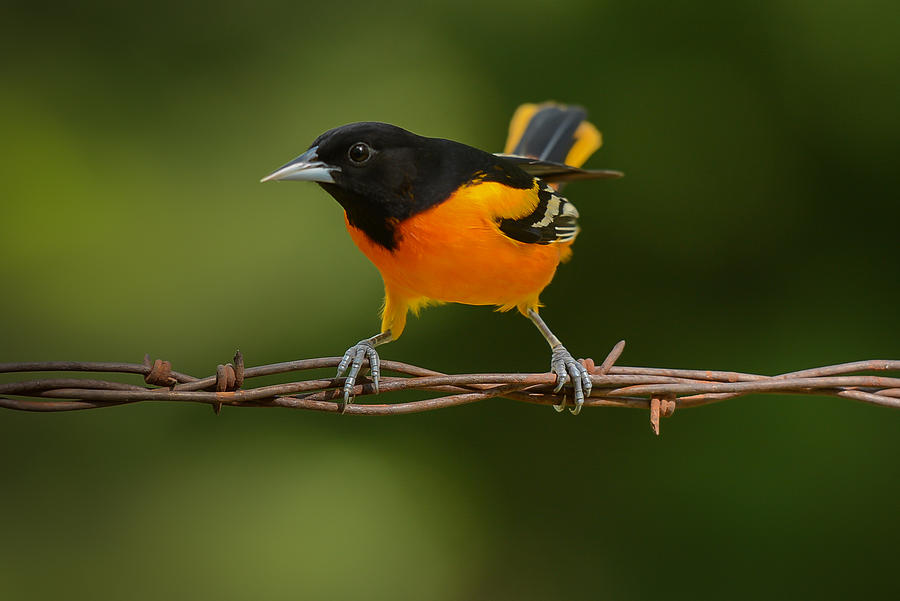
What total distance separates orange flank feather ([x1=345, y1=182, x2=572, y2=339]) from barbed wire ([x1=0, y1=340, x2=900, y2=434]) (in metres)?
0.57

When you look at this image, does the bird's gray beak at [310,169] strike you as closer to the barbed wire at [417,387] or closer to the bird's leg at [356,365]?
the bird's leg at [356,365]

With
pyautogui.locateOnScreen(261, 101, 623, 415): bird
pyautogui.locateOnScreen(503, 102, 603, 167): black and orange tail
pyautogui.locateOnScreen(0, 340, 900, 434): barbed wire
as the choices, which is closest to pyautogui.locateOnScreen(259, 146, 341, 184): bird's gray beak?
pyautogui.locateOnScreen(261, 101, 623, 415): bird

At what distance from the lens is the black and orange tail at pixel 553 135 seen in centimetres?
379

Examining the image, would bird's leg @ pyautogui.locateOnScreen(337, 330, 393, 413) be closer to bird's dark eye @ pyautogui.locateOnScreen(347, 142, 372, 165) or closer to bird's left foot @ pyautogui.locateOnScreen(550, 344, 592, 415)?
bird's left foot @ pyautogui.locateOnScreen(550, 344, 592, 415)

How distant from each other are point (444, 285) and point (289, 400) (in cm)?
88

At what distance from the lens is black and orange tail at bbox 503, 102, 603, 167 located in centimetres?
379

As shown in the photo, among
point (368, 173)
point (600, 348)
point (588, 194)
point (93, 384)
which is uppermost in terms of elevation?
point (588, 194)

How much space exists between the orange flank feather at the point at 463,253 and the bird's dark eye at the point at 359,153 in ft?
0.71

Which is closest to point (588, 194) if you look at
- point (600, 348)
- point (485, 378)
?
point (600, 348)

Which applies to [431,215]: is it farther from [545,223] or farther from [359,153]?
[545,223]

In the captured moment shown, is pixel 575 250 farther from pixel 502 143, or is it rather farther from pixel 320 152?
pixel 320 152

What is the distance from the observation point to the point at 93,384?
154 centimetres

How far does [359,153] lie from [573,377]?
2.88 ft

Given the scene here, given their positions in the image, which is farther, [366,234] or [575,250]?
[575,250]
